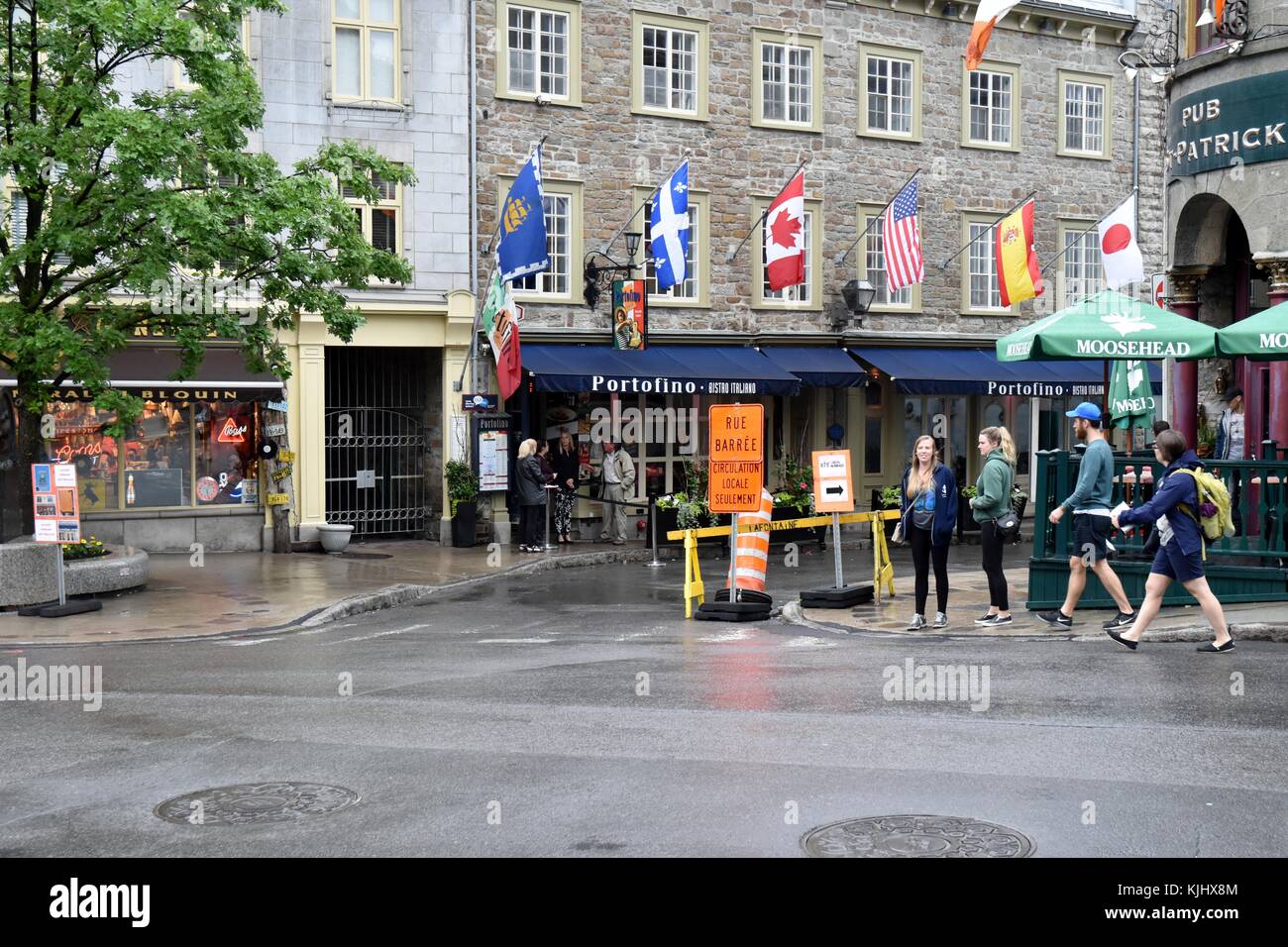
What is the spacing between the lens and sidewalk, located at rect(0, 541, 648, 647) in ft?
50.1

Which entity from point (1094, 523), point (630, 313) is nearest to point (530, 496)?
point (630, 313)

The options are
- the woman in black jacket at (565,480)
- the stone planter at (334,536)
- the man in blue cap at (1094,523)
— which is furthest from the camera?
the woman in black jacket at (565,480)

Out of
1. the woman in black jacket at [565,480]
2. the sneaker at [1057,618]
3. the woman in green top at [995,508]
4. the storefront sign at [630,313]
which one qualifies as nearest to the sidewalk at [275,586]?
the woman in black jacket at [565,480]

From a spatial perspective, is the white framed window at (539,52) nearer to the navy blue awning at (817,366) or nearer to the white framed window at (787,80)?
the white framed window at (787,80)

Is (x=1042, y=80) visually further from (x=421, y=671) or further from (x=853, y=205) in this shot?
(x=421, y=671)

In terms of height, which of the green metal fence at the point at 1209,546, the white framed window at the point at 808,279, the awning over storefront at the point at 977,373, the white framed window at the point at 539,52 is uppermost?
the white framed window at the point at 539,52

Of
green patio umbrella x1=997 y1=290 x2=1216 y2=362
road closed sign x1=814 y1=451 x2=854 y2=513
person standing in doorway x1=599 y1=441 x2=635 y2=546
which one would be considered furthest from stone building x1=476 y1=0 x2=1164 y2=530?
green patio umbrella x1=997 y1=290 x2=1216 y2=362

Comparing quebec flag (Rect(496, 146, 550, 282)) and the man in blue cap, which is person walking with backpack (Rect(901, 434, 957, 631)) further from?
quebec flag (Rect(496, 146, 550, 282))

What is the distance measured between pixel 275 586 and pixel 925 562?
351 inches

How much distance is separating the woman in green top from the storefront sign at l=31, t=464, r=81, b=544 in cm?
938

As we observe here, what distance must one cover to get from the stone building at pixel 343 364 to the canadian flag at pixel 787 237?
5.25m

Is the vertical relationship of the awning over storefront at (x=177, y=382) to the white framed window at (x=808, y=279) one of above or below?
below

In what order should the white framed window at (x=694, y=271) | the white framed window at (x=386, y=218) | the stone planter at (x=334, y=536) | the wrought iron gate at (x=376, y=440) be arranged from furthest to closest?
1. the white framed window at (x=694, y=271)
2. the wrought iron gate at (x=376, y=440)
3. the white framed window at (x=386, y=218)
4. the stone planter at (x=334, y=536)

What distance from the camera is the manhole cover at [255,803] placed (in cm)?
699
